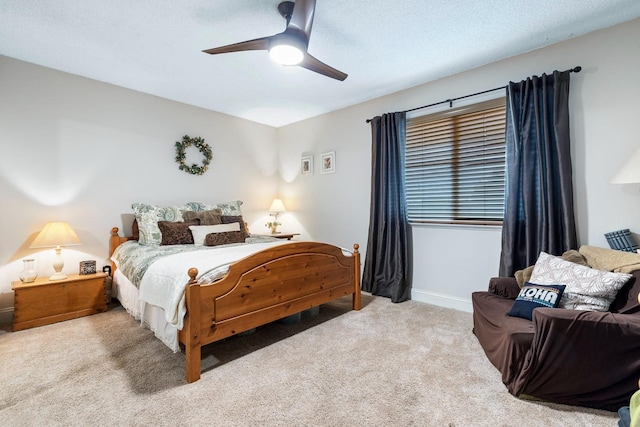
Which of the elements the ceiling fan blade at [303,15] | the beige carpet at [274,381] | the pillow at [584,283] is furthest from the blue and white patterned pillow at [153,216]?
the pillow at [584,283]

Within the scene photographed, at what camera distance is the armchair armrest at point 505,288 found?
234 centimetres

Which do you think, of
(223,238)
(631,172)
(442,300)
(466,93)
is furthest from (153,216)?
(631,172)

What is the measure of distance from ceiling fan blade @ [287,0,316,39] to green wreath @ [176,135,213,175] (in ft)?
8.72

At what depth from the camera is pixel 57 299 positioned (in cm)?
284

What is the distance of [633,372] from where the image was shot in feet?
4.90

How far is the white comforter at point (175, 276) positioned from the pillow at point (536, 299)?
195cm

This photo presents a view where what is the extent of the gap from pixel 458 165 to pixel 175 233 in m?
3.16

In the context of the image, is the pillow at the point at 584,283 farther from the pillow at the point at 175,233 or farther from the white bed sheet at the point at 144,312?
the pillow at the point at 175,233

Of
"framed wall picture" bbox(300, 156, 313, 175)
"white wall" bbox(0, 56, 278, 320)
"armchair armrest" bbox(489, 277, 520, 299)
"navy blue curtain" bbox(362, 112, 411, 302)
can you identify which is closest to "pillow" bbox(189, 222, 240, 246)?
"white wall" bbox(0, 56, 278, 320)

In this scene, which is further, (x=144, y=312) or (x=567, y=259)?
(x=144, y=312)

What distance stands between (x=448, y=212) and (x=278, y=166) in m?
2.96

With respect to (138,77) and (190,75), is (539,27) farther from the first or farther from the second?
(138,77)

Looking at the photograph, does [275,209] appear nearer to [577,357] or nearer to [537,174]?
[537,174]

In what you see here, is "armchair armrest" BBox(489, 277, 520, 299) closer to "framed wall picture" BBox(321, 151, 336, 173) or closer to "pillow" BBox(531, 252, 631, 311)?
"pillow" BBox(531, 252, 631, 311)
